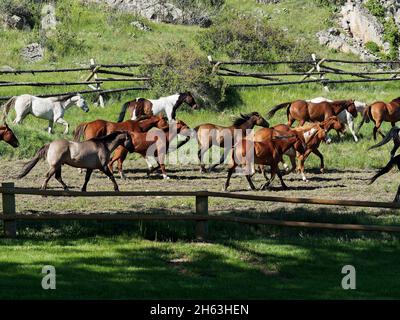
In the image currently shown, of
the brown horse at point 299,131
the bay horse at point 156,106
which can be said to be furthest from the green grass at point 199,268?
the bay horse at point 156,106

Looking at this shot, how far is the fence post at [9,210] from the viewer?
538 inches

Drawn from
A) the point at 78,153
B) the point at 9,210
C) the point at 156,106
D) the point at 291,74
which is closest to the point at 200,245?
the point at 9,210

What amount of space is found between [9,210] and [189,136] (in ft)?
30.6

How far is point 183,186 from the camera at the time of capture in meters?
20.0

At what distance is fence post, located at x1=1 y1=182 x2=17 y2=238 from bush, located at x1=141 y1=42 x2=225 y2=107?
16.5 metres

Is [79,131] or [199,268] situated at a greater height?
[79,131]

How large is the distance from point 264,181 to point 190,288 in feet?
34.2

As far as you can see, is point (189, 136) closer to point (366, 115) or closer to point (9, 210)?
point (366, 115)

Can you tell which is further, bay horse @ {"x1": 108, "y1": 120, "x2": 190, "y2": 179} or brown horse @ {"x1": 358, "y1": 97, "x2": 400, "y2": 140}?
brown horse @ {"x1": 358, "y1": 97, "x2": 400, "y2": 140}

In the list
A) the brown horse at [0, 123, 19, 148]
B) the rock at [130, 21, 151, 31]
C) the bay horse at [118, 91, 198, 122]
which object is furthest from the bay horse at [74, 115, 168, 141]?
the rock at [130, 21, 151, 31]

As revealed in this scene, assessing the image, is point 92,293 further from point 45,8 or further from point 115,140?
point 45,8

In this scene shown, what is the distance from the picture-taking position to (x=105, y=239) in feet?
45.2

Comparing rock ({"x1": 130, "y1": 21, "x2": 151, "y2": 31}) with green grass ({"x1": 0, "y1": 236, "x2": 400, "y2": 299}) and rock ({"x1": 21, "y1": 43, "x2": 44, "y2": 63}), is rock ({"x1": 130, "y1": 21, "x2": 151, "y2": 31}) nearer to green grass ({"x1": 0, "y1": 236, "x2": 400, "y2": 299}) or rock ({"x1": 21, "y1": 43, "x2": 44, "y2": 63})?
rock ({"x1": 21, "y1": 43, "x2": 44, "y2": 63})

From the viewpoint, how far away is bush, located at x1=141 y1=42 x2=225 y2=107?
30.0 metres
